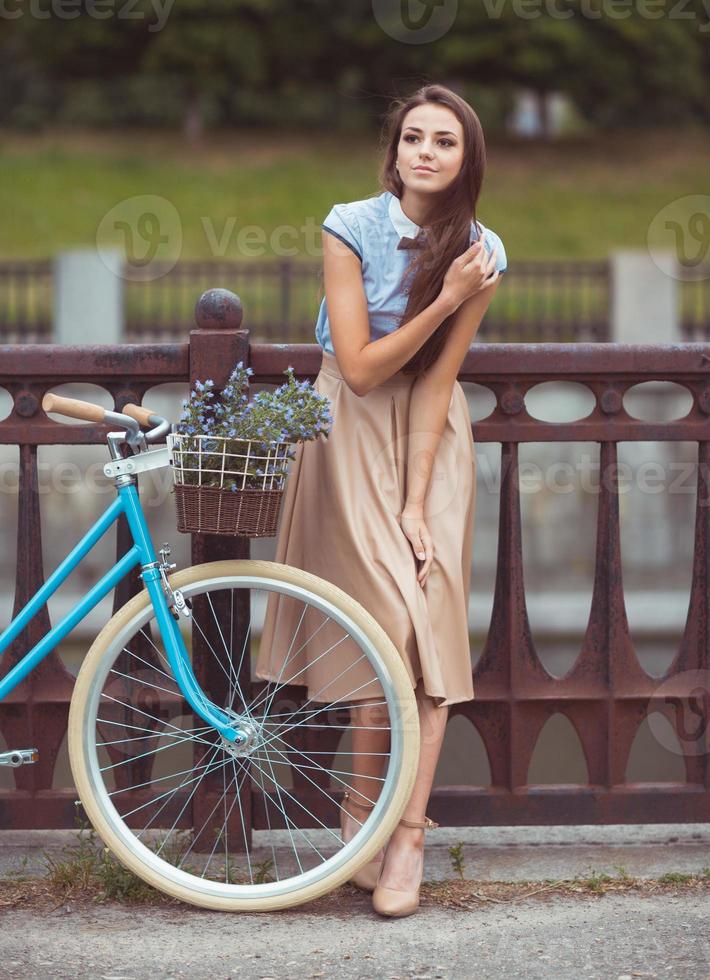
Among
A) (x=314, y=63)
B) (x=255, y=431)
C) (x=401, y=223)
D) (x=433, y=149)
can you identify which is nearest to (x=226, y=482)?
(x=255, y=431)

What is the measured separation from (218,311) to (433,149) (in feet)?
2.43

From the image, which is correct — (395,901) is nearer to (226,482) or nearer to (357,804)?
(357,804)

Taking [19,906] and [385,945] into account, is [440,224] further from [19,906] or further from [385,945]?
[19,906]

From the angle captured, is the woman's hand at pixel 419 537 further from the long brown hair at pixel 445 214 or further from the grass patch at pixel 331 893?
the grass patch at pixel 331 893

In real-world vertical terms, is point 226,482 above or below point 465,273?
below

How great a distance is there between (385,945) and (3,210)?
24788 mm

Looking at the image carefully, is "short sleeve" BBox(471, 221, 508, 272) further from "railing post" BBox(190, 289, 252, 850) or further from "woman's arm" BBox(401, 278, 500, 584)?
"railing post" BBox(190, 289, 252, 850)

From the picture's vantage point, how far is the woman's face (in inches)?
121

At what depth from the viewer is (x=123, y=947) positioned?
2998 millimetres

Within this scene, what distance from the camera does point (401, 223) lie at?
316cm

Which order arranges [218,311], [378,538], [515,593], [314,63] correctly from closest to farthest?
[378,538] → [218,311] → [515,593] → [314,63]

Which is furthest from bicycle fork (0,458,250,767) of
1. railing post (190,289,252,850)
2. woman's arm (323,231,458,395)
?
woman's arm (323,231,458,395)

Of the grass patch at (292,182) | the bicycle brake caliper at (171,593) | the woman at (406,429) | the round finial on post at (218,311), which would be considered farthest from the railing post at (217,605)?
the grass patch at (292,182)

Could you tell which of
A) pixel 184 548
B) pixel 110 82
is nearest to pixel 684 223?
pixel 184 548
